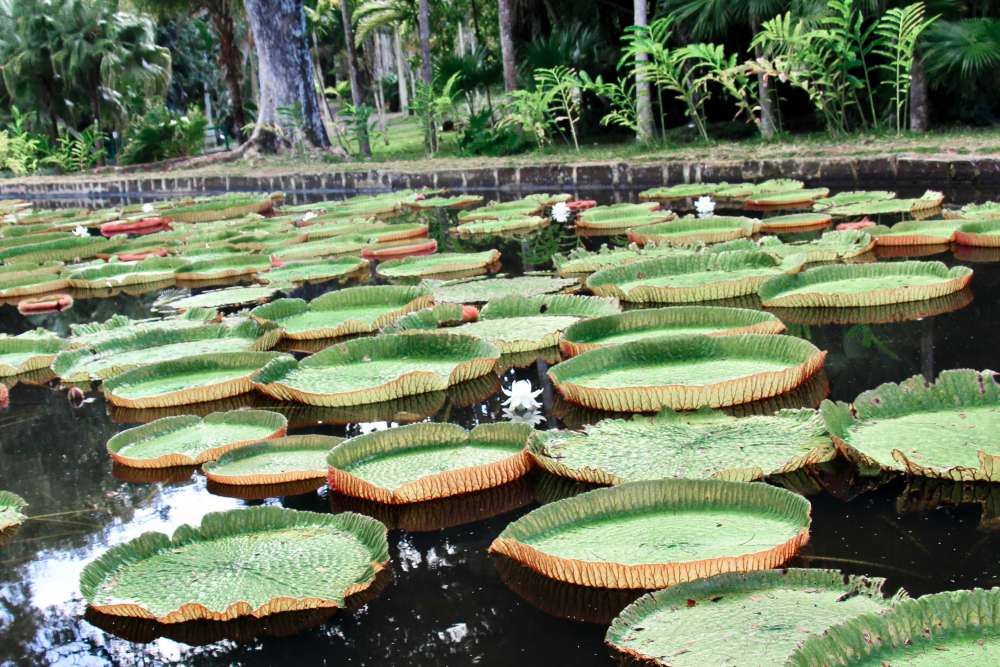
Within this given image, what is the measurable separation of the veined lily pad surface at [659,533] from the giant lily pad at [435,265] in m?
3.46

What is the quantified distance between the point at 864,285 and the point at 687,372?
1268 mm

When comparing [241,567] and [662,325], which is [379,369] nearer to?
[662,325]

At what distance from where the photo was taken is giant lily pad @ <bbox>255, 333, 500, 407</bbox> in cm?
337

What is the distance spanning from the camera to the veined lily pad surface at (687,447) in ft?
7.84

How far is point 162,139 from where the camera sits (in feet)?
61.7

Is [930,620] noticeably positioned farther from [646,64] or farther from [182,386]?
[646,64]

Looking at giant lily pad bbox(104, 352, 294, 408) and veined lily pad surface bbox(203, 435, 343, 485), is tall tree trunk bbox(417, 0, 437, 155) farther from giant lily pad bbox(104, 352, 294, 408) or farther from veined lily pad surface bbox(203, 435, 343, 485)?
veined lily pad surface bbox(203, 435, 343, 485)

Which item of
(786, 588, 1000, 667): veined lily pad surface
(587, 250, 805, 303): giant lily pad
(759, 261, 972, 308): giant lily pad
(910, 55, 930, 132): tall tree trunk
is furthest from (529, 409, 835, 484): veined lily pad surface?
(910, 55, 930, 132): tall tree trunk

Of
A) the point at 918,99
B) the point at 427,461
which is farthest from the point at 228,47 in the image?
the point at 427,461

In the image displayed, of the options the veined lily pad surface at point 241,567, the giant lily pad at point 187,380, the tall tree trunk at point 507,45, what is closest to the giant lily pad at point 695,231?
the giant lily pad at point 187,380

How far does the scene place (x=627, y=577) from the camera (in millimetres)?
1975

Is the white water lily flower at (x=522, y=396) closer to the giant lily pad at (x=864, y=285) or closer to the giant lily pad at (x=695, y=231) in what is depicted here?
the giant lily pad at (x=864, y=285)

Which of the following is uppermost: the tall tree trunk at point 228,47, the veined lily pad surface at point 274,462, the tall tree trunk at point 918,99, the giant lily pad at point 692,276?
the tall tree trunk at point 228,47

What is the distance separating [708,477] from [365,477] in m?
0.83
